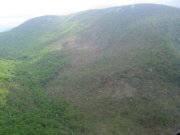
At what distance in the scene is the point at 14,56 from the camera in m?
122

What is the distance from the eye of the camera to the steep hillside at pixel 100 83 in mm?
59719

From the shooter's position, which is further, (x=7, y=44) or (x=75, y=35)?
(x=7, y=44)

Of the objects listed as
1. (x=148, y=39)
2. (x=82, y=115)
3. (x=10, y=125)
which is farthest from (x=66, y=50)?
(x=10, y=125)

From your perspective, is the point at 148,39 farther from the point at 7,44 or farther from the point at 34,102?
the point at 7,44

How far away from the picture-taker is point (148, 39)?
10044 cm

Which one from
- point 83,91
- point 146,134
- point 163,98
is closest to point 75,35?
point 83,91

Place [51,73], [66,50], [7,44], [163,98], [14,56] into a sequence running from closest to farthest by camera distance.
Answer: [163,98]
[51,73]
[66,50]
[14,56]
[7,44]

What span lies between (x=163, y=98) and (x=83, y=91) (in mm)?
19223

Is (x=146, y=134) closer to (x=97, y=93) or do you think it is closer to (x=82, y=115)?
(x=82, y=115)

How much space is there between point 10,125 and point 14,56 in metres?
70.1

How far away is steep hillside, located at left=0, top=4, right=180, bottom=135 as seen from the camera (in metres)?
59.7

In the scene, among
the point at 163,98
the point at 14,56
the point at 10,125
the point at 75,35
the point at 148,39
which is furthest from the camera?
the point at 75,35

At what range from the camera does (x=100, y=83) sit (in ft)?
255

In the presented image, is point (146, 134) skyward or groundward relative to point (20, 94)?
groundward
